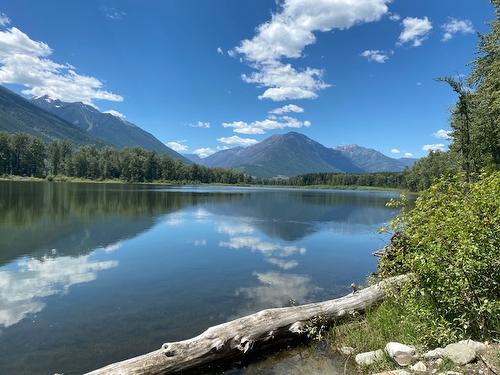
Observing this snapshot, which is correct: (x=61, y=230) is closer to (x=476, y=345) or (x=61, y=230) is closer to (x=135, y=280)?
(x=135, y=280)

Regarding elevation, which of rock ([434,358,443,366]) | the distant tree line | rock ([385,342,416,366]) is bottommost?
rock ([385,342,416,366])

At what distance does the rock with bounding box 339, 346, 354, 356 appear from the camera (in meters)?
9.88

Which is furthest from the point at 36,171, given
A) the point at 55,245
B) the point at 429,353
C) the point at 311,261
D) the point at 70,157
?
the point at 429,353

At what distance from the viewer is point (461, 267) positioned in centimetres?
817

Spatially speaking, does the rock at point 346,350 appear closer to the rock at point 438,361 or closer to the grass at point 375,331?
the grass at point 375,331

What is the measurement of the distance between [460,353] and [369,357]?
87.1 inches

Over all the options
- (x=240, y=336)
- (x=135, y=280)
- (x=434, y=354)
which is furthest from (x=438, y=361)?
(x=135, y=280)

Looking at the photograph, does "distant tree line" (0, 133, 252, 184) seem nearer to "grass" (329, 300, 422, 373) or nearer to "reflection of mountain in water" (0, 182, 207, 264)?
"reflection of mountain in water" (0, 182, 207, 264)

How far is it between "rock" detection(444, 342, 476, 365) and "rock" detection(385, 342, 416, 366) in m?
0.73

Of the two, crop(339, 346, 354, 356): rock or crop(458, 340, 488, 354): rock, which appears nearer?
crop(458, 340, 488, 354): rock

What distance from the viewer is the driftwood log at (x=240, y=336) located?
306 inches

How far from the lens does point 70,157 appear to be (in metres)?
189

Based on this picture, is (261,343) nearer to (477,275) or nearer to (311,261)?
(477,275)

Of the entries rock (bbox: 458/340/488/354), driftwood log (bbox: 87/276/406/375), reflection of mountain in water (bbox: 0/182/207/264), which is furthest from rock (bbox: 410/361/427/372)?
reflection of mountain in water (bbox: 0/182/207/264)
